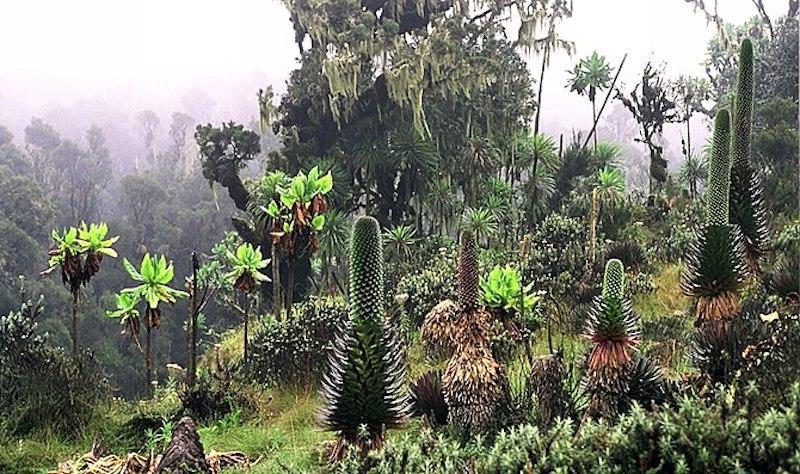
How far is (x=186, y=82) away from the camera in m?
113

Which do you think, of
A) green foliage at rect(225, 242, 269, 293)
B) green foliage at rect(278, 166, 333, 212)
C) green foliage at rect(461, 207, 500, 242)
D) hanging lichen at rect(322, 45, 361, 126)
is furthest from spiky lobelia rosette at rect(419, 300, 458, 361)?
hanging lichen at rect(322, 45, 361, 126)

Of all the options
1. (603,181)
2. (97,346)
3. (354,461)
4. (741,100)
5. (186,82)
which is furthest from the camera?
(186,82)

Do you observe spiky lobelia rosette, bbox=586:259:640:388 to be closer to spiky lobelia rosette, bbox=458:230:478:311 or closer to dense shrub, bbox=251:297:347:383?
spiky lobelia rosette, bbox=458:230:478:311

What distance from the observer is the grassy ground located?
5.86 metres

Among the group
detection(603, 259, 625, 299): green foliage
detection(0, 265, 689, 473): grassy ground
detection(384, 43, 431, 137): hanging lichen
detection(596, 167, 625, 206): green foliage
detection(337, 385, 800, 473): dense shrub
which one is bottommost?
detection(0, 265, 689, 473): grassy ground

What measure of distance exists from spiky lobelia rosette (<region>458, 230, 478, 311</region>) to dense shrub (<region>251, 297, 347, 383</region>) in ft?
10.4

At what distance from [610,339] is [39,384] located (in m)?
5.51

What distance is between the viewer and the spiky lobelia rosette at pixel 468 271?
16.7 ft

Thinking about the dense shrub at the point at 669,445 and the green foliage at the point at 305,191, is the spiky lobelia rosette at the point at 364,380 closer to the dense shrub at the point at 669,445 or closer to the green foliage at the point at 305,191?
the dense shrub at the point at 669,445

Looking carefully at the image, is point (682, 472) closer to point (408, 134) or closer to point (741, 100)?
point (741, 100)

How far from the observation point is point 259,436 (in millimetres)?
6582

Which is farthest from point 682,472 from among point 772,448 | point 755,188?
point 755,188

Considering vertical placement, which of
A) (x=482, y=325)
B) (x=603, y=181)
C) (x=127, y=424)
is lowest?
(x=127, y=424)

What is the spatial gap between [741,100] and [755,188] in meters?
0.72
